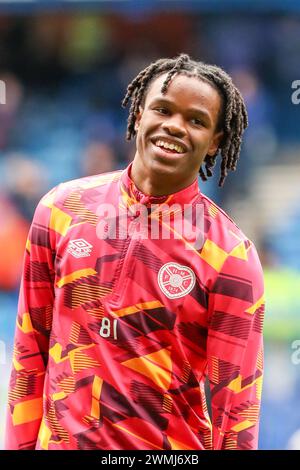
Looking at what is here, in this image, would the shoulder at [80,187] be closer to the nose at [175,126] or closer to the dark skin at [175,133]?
the dark skin at [175,133]

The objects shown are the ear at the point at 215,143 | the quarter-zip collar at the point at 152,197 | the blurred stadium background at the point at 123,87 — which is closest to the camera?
the quarter-zip collar at the point at 152,197

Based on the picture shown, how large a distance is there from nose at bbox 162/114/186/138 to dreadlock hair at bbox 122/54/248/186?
9cm

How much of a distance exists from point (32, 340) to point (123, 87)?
5092 millimetres

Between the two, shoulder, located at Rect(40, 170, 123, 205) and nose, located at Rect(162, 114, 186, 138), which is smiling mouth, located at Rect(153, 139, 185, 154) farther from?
shoulder, located at Rect(40, 170, 123, 205)

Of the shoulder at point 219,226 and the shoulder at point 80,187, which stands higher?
the shoulder at point 80,187

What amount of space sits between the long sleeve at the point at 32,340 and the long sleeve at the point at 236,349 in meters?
0.52

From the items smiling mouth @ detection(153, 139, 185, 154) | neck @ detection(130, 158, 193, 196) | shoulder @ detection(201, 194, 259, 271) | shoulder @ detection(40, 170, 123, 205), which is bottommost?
shoulder @ detection(201, 194, 259, 271)

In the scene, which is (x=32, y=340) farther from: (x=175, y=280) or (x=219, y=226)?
(x=219, y=226)

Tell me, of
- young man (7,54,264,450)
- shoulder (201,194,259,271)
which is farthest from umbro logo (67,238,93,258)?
shoulder (201,194,259,271)

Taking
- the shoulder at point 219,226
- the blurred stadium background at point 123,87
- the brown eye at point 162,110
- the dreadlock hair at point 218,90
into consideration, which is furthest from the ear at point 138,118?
the blurred stadium background at point 123,87

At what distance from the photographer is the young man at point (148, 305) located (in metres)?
2.85

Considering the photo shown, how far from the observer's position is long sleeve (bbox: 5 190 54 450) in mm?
3012

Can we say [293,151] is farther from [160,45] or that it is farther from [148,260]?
[148,260]

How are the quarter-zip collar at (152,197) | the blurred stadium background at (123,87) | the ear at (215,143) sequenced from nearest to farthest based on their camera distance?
the quarter-zip collar at (152,197) → the ear at (215,143) → the blurred stadium background at (123,87)
